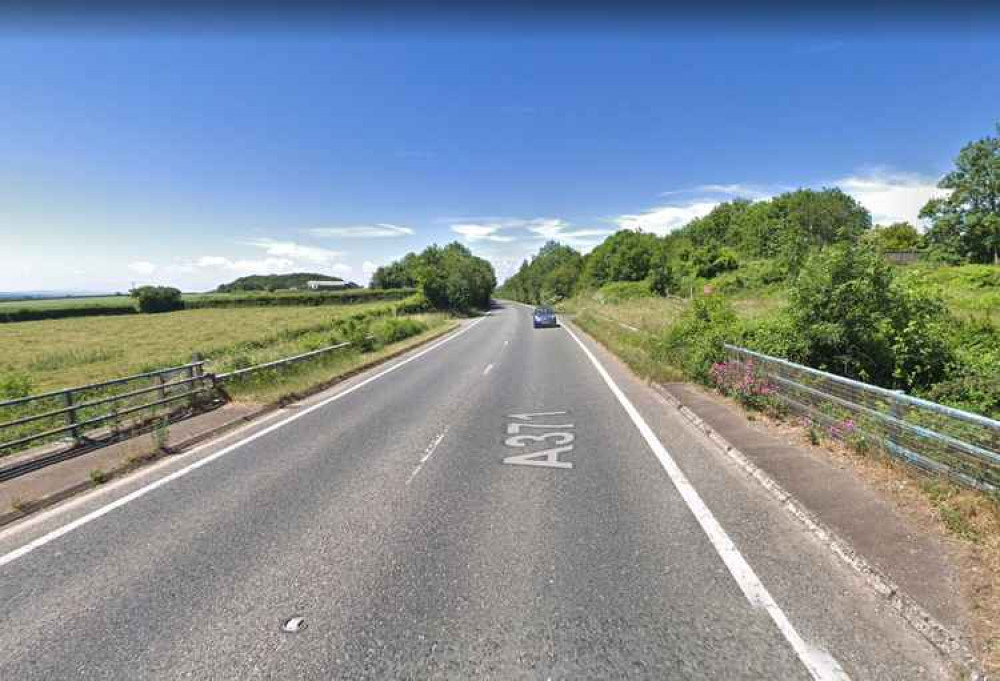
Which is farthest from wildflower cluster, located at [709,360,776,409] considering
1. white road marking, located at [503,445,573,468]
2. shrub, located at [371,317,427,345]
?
shrub, located at [371,317,427,345]

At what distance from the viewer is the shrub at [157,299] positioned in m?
86.4

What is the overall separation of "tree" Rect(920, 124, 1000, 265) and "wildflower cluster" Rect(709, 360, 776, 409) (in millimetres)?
66228

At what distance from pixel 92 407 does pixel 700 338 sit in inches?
511

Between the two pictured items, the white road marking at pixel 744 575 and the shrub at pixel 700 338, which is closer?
the white road marking at pixel 744 575

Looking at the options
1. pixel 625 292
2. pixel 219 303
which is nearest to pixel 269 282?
pixel 219 303

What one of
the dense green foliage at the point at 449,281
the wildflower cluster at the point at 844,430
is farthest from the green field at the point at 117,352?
the dense green foliage at the point at 449,281

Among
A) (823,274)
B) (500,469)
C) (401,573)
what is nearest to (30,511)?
(401,573)

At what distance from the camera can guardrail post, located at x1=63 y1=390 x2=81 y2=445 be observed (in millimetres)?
6814

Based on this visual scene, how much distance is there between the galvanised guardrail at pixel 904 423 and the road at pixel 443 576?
148 cm

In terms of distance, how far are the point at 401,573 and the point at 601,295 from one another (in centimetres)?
6198

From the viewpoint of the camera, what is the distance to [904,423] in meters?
4.68

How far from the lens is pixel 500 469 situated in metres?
5.90

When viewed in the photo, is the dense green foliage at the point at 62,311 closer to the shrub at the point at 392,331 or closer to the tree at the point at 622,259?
the shrub at the point at 392,331

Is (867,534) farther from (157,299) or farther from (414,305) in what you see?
(157,299)
